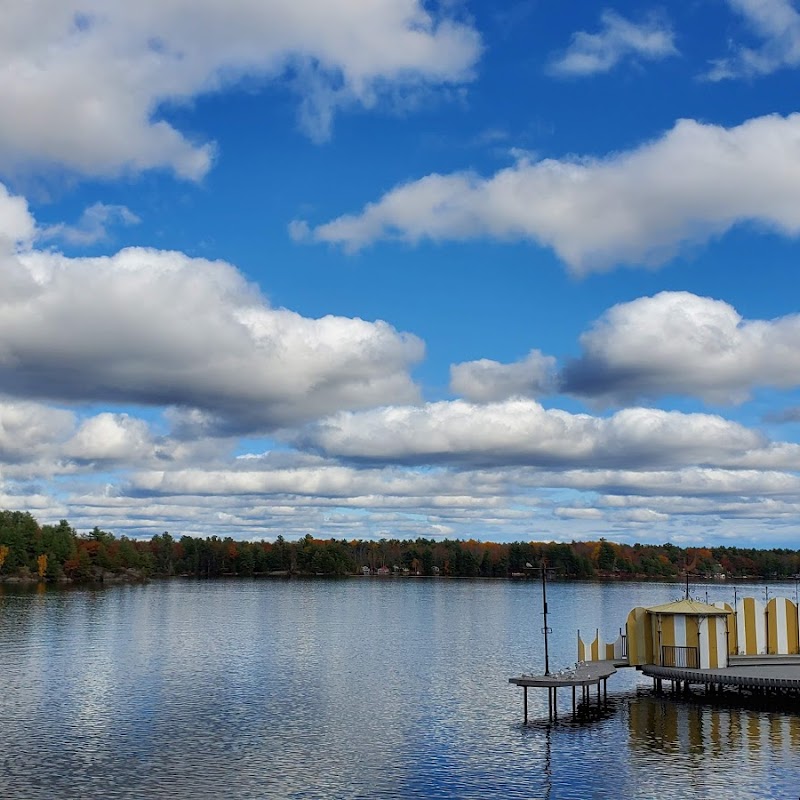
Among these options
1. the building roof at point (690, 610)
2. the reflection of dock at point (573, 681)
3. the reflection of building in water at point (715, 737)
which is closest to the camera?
the reflection of building in water at point (715, 737)

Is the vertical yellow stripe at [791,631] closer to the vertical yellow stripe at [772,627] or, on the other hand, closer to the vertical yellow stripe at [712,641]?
the vertical yellow stripe at [772,627]

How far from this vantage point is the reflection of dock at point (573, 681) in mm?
64812

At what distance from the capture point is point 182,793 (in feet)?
151

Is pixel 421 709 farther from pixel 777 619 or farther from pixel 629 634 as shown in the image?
pixel 777 619

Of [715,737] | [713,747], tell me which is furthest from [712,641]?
[713,747]

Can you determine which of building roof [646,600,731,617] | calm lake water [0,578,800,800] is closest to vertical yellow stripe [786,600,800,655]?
building roof [646,600,731,617]

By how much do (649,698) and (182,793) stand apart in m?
42.6

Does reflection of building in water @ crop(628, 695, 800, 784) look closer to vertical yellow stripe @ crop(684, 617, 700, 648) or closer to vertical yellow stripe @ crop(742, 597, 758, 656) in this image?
vertical yellow stripe @ crop(684, 617, 700, 648)

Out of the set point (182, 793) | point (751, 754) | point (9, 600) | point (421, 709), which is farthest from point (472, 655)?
point (9, 600)

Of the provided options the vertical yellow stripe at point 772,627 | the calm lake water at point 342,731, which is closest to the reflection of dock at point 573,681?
the calm lake water at point 342,731

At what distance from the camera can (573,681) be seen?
65312 millimetres

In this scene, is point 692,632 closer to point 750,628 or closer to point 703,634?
point 703,634

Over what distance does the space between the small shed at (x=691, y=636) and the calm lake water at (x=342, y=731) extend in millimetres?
4034

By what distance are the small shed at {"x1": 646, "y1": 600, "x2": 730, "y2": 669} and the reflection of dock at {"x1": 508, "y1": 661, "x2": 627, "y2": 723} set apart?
15.3ft
